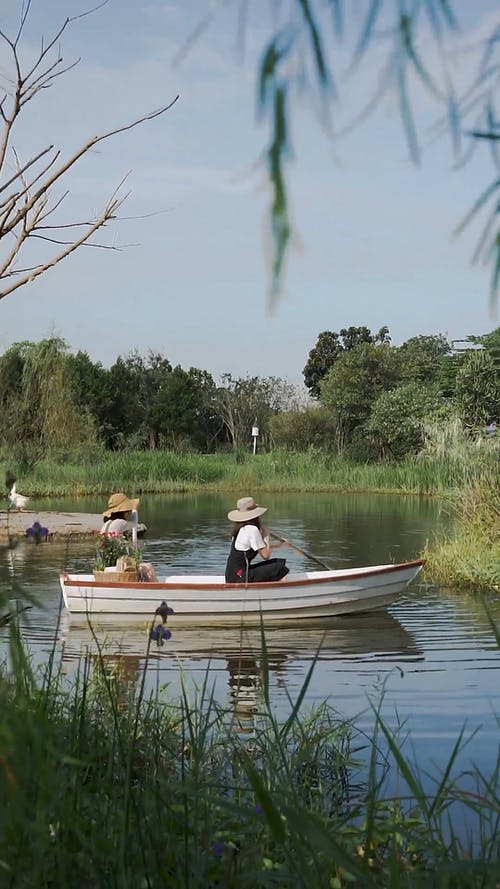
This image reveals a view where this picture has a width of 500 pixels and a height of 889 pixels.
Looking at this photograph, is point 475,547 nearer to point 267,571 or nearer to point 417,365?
point 267,571

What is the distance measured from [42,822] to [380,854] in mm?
2133

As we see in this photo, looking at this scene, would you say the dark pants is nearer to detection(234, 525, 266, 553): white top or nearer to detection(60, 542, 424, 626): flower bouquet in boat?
detection(60, 542, 424, 626): flower bouquet in boat

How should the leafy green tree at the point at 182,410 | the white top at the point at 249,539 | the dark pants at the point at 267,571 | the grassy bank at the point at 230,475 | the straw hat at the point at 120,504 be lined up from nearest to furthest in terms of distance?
the white top at the point at 249,539
the dark pants at the point at 267,571
the straw hat at the point at 120,504
the grassy bank at the point at 230,475
the leafy green tree at the point at 182,410

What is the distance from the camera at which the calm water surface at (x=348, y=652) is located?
24.1 ft

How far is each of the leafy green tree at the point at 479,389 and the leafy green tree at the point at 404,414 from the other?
69.6 inches

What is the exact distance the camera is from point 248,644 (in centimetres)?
1052

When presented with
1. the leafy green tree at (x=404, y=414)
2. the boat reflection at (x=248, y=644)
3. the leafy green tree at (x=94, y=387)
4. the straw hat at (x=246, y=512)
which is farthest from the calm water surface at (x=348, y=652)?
the leafy green tree at (x=94, y=387)

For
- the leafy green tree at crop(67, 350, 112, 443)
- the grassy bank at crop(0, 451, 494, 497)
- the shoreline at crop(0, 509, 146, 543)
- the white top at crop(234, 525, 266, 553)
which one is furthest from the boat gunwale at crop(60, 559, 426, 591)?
the leafy green tree at crop(67, 350, 112, 443)

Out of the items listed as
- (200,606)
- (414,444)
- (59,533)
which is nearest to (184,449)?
(414,444)

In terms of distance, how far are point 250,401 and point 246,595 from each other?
3782 cm

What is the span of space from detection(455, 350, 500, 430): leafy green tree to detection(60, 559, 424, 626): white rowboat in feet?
77.2

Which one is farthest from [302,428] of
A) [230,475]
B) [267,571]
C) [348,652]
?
[348,652]

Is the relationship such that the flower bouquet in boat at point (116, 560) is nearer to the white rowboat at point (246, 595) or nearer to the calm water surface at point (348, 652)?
the white rowboat at point (246, 595)

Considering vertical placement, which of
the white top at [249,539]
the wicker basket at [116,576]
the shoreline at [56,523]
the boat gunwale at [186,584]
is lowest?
the shoreline at [56,523]
